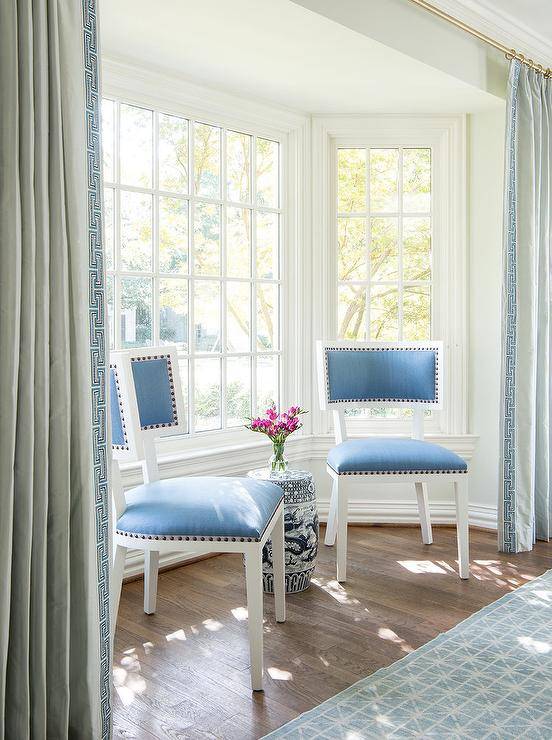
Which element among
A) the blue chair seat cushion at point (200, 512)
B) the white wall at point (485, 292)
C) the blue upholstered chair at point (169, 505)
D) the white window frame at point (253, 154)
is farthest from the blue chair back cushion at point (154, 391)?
the white wall at point (485, 292)

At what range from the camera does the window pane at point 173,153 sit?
332 centimetres

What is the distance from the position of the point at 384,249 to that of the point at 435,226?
1.01ft

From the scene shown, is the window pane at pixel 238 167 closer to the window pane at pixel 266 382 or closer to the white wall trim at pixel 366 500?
the window pane at pixel 266 382

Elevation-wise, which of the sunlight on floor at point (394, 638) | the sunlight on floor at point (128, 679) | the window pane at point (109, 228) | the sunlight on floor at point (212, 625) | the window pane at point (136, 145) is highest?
the window pane at point (136, 145)

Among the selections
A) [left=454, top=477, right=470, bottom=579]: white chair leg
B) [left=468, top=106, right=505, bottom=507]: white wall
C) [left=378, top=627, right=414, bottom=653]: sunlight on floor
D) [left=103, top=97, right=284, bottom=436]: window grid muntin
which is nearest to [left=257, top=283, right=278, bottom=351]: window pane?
[left=103, top=97, right=284, bottom=436]: window grid muntin

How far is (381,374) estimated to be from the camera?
3.61m

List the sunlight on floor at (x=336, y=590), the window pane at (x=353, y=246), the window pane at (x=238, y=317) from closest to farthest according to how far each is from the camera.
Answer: the sunlight on floor at (x=336, y=590), the window pane at (x=238, y=317), the window pane at (x=353, y=246)

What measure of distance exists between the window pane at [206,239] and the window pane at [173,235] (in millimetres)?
63

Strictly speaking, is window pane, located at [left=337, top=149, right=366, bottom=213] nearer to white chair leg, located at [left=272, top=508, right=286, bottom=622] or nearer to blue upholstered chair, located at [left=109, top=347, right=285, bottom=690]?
blue upholstered chair, located at [left=109, top=347, right=285, bottom=690]

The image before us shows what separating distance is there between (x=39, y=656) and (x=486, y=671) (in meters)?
1.34

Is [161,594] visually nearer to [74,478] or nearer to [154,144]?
[74,478]

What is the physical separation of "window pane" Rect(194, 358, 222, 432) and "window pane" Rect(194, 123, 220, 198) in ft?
2.75

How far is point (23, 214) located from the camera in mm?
1660

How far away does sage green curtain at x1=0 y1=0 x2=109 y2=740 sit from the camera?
5.32 feet
